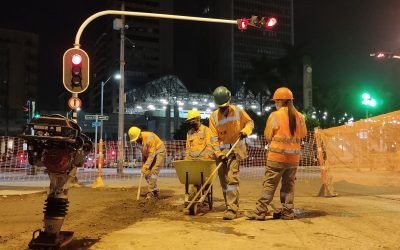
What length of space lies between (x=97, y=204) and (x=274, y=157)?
4.45 m

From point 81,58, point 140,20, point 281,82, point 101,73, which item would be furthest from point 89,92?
point 81,58

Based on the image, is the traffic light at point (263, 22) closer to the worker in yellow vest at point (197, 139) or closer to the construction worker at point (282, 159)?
the worker in yellow vest at point (197, 139)

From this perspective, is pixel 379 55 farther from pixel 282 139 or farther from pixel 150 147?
pixel 282 139

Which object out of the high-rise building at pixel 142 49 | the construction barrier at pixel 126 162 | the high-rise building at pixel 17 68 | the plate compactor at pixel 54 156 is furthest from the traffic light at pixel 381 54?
the high-rise building at pixel 142 49

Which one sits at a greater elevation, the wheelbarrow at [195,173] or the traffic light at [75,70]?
the traffic light at [75,70]

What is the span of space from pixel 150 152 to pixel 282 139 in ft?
13.6

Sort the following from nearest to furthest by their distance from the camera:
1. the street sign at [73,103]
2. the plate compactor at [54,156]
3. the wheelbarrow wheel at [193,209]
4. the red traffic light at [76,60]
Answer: the plate compactor at [54,156]
the wheelbarrow wheel at [193,209]
the red traffic light at [76,60]
the street sign at [73,103]

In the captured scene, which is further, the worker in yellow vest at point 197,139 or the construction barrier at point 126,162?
the construction barrier at point 126,162

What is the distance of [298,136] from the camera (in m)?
7.24

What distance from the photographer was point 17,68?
117 meters

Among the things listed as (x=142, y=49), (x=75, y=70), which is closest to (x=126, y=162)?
(x=75, y=70)

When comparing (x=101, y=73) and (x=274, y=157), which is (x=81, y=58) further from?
(x=101, y=73)

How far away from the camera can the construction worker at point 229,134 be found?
7375 millimetres

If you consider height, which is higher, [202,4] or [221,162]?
[202,4]
